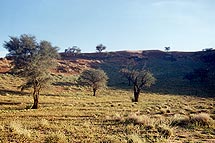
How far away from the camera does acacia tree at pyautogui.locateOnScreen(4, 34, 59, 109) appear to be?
127ft

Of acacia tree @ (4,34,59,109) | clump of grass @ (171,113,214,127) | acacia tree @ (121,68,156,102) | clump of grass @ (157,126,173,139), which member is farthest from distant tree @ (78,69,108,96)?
clump of grass @ (157,126,173,139)

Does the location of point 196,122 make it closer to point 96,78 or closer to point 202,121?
point 202,121

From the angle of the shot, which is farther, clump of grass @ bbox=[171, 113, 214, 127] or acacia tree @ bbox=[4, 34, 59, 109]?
acacia tree @ bbox=[4, 34, 59, 109]

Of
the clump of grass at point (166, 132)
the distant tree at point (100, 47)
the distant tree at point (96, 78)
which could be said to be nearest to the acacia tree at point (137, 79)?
the distant tree at point (96, 78)

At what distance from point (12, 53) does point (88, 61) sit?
6999 centimetres

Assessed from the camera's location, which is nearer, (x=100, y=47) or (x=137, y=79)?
(x=137, y=79)

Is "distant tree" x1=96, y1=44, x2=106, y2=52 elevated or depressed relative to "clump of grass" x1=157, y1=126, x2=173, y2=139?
elevated

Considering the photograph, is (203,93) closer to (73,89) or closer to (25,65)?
(73,89)

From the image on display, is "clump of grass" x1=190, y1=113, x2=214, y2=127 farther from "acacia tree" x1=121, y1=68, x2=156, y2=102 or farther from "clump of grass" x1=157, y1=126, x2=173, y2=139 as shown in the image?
"acacia tree" x1=121, y1=68, x2=156, y2=102

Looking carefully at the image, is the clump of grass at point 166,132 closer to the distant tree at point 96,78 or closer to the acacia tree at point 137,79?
the acacia tree at point 137,79

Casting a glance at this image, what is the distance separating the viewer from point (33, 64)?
39531 millimetres

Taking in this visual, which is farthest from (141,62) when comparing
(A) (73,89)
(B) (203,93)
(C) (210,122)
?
(C) (210,122)

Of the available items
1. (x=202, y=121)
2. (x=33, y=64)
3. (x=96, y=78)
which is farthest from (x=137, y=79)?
(x=202, y=121)

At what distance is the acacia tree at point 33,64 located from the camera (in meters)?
38.6
